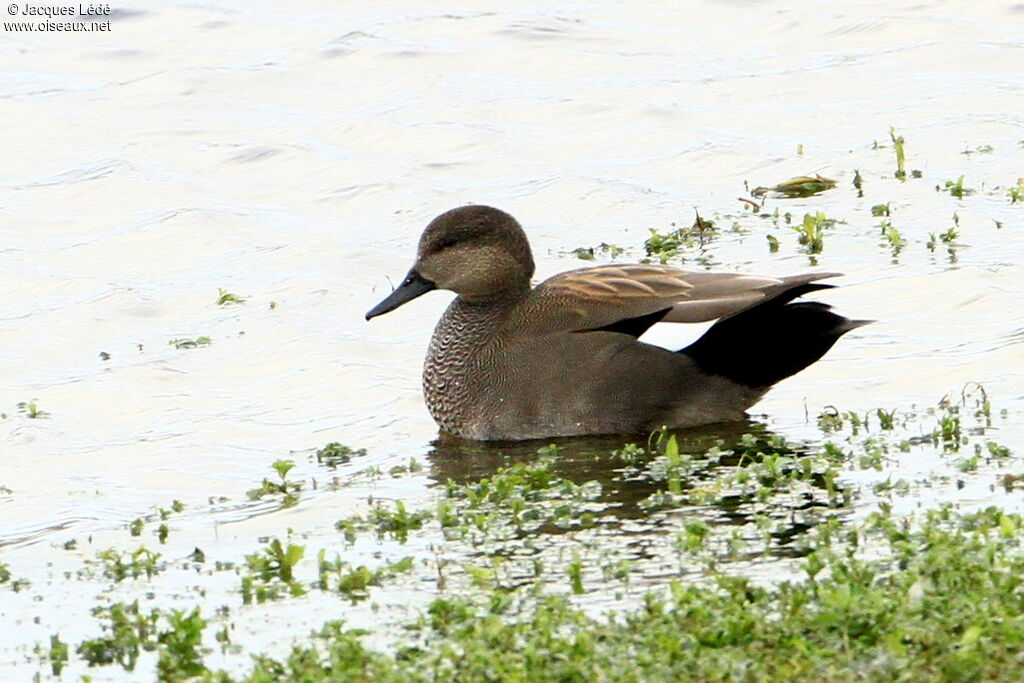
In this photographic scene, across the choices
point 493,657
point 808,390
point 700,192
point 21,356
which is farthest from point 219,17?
point 493,657

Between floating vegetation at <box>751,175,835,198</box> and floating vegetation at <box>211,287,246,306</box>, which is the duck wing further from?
floating vegetation at <box>751,175,835,198</box>

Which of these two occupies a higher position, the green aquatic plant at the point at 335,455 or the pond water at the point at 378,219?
the pond water at the point at 378,219

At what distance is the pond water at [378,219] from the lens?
7023 millimetres

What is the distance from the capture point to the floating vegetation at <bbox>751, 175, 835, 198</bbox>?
37.4 feet

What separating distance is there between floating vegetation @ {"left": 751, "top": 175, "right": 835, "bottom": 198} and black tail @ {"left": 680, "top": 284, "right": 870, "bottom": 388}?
3706 mm

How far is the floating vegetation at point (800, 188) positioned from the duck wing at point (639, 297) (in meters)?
3.57

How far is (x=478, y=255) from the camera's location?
8391 millimetres

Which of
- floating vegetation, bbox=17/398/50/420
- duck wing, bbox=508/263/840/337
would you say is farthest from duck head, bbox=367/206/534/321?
floating vegetation, bbox=17/398/50/420

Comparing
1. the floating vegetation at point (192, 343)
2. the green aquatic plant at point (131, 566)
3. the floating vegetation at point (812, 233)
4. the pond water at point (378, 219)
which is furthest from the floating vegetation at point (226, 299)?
the green aquatic plant at point (131, 566)

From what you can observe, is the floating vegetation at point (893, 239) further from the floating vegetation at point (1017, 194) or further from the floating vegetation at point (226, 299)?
the floating vegetation at point (226, 299)

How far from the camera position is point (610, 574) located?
18.0ft

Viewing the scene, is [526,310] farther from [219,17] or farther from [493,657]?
[219,17]

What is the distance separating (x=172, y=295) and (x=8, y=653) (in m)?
5.37

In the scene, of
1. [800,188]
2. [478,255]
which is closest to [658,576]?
[478,255]
